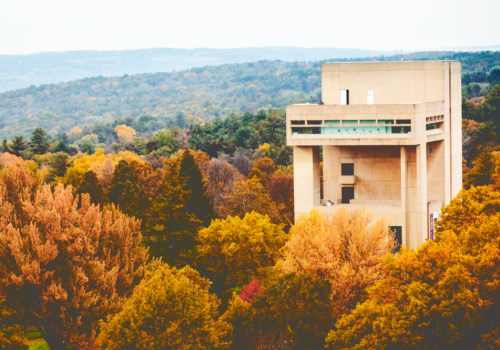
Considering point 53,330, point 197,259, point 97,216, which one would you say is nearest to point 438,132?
point 197,259

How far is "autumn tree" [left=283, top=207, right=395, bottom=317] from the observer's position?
53.3 meters

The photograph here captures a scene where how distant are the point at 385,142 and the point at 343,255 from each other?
23120mm

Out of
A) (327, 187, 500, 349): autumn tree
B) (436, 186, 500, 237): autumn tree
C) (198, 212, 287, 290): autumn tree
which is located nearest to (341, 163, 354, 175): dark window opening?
(198, 212, 287, 290): autumn tree

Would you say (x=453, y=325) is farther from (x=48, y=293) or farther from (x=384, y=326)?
(x=48, y=293)

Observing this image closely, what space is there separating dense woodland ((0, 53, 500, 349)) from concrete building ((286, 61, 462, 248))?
652 centimetres

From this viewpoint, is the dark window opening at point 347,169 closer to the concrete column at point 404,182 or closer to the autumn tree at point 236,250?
the concrete column at point 404,182

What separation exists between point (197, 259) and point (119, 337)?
910 inches

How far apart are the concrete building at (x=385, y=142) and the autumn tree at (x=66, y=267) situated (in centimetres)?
2132

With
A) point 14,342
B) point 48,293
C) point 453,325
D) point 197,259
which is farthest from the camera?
point 197,259

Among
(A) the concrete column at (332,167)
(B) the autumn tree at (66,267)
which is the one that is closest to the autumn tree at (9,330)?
(B) the autumn tree at (66,267)

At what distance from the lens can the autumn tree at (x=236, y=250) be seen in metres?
68.9

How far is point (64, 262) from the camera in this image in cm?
6112

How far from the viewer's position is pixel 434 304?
148 feet

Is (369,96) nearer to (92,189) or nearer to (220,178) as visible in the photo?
(92,189)
